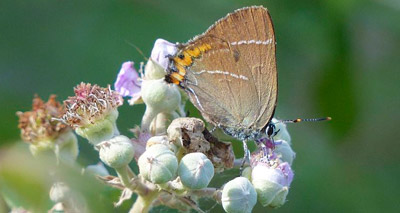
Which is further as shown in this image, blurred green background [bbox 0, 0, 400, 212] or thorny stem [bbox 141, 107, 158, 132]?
blurred green background [bbox 0, 0, 400, 212]

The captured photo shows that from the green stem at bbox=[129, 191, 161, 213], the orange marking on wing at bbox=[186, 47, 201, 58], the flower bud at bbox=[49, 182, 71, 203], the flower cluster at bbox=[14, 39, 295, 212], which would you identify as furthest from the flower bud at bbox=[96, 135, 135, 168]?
the orange marking on wing at bbox=[186, 47, 201, 58]

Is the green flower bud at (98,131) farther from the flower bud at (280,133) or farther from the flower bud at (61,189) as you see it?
the flower bud at (280,133)

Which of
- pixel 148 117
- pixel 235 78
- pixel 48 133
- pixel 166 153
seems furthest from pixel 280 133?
pixel 48 133

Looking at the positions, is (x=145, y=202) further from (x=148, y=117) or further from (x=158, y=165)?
(x=148, y=117)

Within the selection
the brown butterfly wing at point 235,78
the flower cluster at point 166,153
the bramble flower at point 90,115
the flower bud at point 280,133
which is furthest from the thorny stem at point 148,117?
the flower bud at point 280,133

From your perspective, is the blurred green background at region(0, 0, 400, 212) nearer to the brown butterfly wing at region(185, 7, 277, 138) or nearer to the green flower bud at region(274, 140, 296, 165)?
the brown butterfly wing at region(185, 7, 277, 138)

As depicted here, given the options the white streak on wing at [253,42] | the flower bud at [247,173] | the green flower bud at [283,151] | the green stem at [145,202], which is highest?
the white streak on wing at [253,42]

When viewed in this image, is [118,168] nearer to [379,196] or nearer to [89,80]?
[89,80]

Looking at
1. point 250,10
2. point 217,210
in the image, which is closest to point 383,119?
point 217,210
